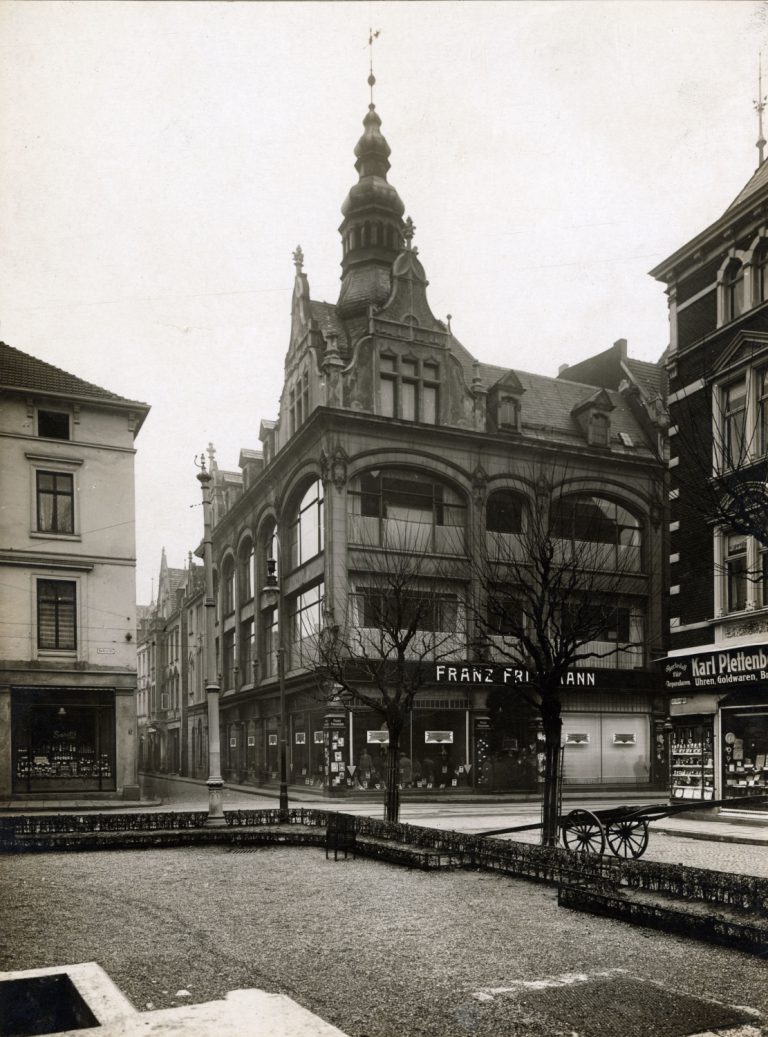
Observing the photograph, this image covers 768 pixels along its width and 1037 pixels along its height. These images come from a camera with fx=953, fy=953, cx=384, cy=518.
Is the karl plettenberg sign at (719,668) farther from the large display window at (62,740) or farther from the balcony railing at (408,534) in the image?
the large display window at (62,740)

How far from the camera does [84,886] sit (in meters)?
13.1

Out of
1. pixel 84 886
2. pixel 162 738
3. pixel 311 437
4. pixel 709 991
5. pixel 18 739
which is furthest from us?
pixel 162 738

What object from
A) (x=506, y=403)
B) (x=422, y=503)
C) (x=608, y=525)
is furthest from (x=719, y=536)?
(x=506, y=403)

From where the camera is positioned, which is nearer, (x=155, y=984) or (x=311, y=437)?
(x=155, y=984)

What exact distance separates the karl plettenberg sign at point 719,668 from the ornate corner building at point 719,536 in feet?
0.08

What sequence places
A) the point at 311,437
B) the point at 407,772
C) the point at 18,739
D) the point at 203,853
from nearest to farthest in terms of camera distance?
the point at 203,853 → the point at 18,739 → the point at 407,772 → the point at 311,437

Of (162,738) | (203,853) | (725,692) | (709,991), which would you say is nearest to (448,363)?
(725,692)

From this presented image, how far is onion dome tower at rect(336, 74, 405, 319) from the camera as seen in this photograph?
4062 centimetres

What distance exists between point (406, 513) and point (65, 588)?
41.7ft

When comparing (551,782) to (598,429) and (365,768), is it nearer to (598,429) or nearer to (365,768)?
(365,768)

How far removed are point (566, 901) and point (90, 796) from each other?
22.2m

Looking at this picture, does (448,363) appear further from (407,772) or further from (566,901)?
(566,901)

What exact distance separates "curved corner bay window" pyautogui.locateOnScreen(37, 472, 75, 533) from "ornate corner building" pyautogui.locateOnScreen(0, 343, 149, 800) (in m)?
0.03

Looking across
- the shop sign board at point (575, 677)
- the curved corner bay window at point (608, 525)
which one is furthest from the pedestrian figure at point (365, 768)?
the curved corner bay window at point (608, 525)
